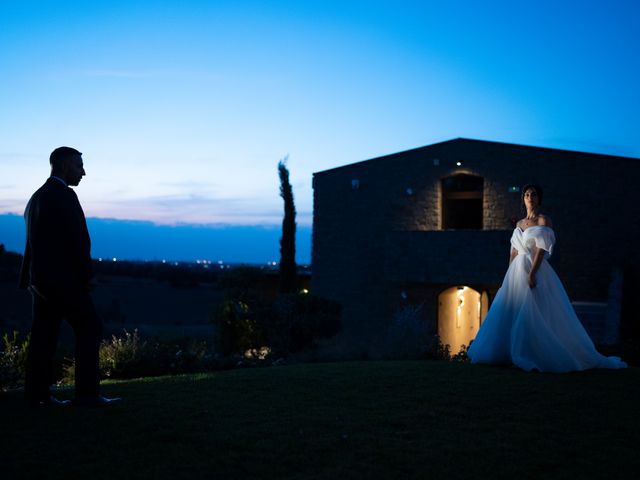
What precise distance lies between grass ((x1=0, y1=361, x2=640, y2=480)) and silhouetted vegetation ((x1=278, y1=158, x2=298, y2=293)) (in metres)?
15.9

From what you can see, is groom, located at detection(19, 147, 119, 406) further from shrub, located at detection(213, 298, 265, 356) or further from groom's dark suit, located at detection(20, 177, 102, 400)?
shrub, located at detection(213, 298, 265, 356)

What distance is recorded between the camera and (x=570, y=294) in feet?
62.3

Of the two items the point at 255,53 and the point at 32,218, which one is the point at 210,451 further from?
the point at 255,53

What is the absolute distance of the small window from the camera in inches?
812

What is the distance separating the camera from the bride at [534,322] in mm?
7250

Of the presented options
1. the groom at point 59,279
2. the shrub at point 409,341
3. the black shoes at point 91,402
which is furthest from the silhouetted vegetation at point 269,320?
the groom at point 59,279

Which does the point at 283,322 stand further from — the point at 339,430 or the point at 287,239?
the point at 339,430

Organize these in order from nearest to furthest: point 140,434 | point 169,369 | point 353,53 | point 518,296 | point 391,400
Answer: point 140,434
point 391,400
point 518,296
point 169,369
point 353,53

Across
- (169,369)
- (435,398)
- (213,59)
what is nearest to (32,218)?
(435,398)

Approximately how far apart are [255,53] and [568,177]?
1035 cm

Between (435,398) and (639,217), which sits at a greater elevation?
(639,217)

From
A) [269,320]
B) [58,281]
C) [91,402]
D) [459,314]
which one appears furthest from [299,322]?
[58,281]

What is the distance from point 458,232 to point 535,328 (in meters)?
11.4

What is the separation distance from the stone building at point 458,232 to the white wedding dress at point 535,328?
29.2ft
